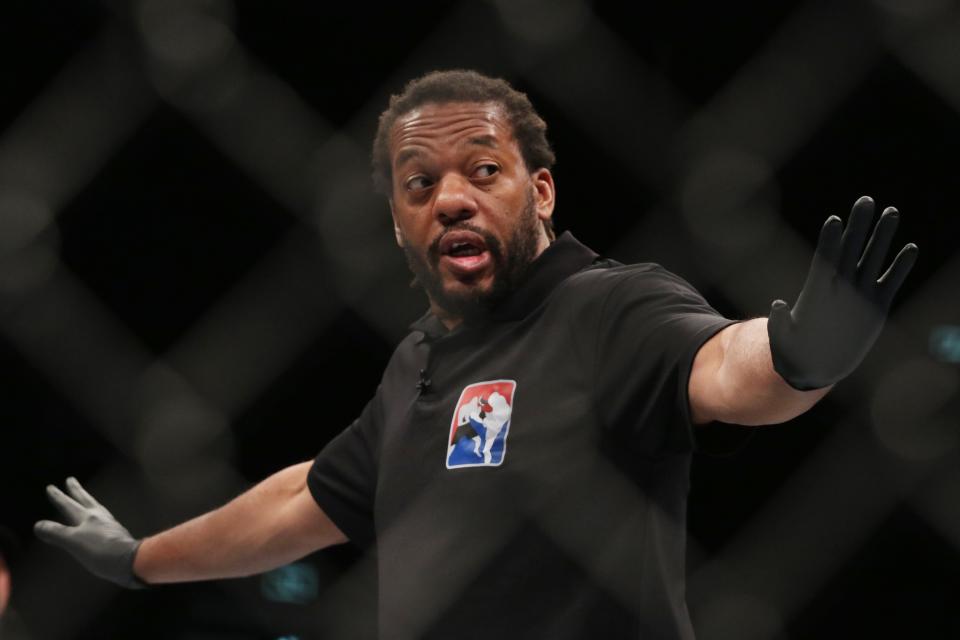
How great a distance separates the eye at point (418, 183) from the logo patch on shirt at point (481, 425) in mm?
300

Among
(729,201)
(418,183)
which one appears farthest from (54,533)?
(729,201)

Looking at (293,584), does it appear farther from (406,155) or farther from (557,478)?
(557,478)

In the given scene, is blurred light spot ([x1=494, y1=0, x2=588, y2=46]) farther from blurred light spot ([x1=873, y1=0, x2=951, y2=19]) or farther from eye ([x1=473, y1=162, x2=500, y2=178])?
blurred light spot ([x1=873, y1=0, x2=951, y2=19])

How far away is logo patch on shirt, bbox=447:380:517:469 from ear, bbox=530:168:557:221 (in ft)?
1.06

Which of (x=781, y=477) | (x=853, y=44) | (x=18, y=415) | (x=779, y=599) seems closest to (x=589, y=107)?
(x=853, y=44)

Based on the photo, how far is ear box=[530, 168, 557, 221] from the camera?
156cm

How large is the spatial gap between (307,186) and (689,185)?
3.13 ft

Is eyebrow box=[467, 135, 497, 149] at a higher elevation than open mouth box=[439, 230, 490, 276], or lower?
higher

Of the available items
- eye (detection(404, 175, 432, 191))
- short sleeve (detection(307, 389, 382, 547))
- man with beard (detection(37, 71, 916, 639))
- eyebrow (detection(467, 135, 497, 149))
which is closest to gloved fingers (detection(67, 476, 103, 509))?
man with beard (detection(37, 71, 916, 639))

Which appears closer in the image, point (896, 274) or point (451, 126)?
point (896, 274)

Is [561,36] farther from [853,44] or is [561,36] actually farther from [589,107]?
[853,44]

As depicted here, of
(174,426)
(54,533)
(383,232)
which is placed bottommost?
(174,426)

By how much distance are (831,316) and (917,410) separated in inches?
91.2

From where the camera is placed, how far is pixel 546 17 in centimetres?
172
